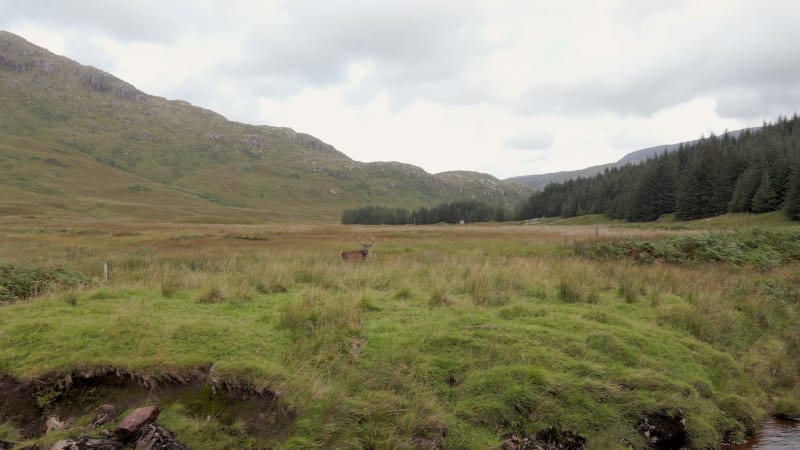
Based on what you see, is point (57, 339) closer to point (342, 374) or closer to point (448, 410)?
point (342, 374)

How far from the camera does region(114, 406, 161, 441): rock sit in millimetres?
5293

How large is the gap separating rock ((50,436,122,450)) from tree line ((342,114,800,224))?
7109cm

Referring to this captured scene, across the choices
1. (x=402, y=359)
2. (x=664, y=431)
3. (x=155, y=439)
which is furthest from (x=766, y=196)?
(x=155, y=439)

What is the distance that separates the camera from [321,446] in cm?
544

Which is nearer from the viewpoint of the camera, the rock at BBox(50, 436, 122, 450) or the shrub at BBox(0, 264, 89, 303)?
the rock at BBox(50, 436, 122, 450)

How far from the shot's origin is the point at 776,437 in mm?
7223

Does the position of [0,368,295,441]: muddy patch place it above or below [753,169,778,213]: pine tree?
below

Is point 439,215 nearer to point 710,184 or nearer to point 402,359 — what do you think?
point 710,184

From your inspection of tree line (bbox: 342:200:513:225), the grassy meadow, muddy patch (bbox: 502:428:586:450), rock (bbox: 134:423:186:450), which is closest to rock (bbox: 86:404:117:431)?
the grassy meadow

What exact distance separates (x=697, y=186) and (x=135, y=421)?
93540mm

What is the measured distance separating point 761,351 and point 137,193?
18616 cm

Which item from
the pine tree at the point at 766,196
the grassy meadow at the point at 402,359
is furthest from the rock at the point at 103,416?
the pine tree at the point at 766,196

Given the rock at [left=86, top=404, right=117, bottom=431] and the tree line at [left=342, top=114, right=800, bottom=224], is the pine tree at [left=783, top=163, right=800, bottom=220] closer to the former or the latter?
the tree line at [left=342, top=114, right=800, bottom=224]

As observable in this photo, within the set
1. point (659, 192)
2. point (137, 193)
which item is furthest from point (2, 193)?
point (659, 192)
